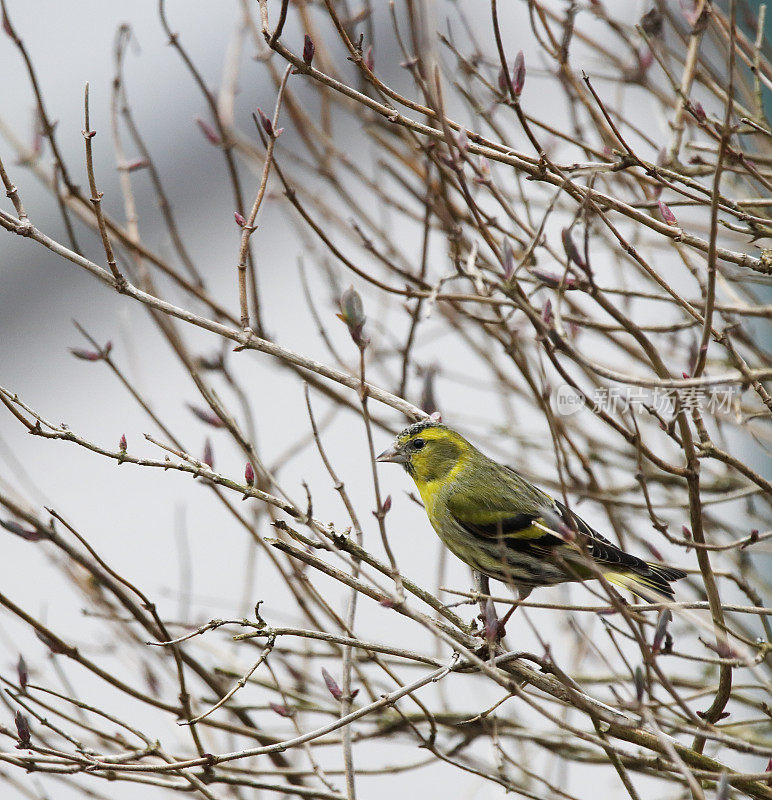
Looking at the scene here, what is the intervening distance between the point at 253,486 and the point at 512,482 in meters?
1.62

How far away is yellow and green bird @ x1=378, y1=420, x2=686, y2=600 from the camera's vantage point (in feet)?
11.4

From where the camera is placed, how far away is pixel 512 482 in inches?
157

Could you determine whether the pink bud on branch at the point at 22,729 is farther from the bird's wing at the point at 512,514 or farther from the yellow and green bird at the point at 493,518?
the bird's wing at the point at 512,514

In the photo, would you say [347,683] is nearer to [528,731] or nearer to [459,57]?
[528,731]

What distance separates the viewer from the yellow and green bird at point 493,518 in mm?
3469

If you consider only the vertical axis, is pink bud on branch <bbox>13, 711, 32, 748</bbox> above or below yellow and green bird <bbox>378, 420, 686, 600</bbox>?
below

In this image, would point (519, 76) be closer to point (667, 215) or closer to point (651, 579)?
point (667, 215)

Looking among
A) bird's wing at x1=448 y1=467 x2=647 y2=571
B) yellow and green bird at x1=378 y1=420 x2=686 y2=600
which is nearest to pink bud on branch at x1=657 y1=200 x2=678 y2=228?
yellow and green bird at x1=378 y1=420 x2=686 y2=600

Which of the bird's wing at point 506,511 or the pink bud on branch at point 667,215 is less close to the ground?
the pink bud on branch at point 667,215

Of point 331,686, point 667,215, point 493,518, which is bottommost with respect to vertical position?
point 331,686

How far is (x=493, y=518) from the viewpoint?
3.77m

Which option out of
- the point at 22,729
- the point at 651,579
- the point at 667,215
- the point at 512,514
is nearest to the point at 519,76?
the point at 667,215

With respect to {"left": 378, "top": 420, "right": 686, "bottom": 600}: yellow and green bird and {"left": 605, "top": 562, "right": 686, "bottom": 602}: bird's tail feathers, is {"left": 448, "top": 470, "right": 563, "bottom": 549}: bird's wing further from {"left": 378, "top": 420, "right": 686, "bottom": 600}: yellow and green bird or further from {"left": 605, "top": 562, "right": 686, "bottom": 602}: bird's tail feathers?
{"left": 605, "top": 562, "right": 686, "bottom": 602}: bird's tail feathers

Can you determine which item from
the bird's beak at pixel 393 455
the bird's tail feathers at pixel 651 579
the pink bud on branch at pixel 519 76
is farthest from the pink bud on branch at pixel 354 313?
the bird's beak at pixel 393 455
